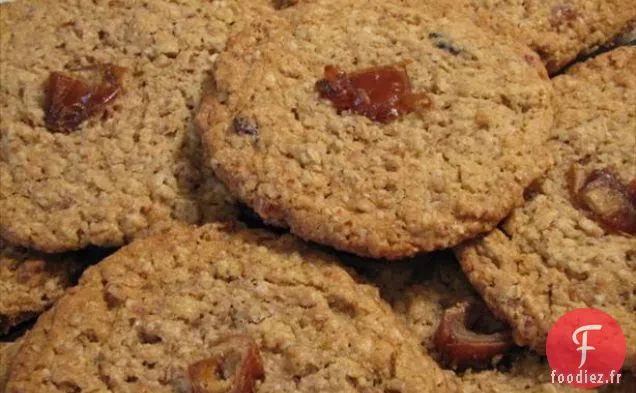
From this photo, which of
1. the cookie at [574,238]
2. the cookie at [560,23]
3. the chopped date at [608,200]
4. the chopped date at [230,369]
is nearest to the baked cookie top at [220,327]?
the chopped date at [230,369]

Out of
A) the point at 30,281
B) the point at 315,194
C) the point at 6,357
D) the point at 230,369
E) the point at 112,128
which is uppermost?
the point at 315,194

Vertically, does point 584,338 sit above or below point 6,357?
above

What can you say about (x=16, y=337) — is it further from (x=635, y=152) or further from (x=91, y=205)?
(x=635, y=152)

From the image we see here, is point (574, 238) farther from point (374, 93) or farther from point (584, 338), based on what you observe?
point (374, 93)

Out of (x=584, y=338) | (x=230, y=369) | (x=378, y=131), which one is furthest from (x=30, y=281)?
(x=584, y=338)

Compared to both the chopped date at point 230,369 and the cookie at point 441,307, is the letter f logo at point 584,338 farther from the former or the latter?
the chopped date at point 230,369

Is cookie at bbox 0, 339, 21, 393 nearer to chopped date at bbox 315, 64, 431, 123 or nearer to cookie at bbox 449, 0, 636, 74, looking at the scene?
chopped date at bbox 315, 64, 431, 123

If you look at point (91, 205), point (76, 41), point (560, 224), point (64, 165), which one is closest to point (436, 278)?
point (560, 224)

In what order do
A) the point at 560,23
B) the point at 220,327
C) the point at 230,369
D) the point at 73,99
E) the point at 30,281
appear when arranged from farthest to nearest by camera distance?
the point at 560,23
the point at 73,99
the point at 30,281
the point at 220,327
the point at 230,369
